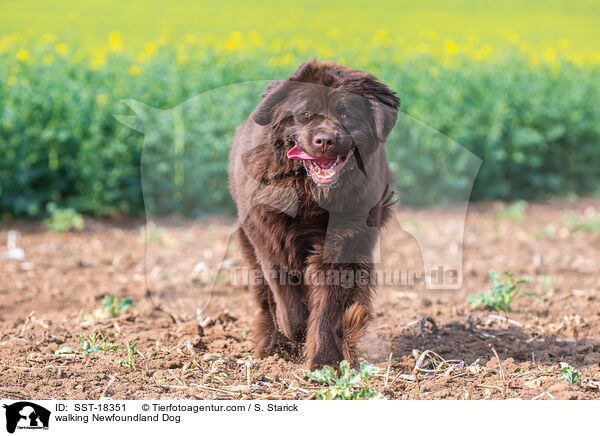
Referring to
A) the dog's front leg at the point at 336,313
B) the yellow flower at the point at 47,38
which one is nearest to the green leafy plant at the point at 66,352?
the dog's front leg at the point at 336,313

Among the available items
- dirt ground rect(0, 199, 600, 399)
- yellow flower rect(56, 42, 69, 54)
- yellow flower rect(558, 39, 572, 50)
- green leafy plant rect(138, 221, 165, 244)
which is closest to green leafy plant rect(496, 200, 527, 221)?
dirt ground rect(0, 199, 600, 399)

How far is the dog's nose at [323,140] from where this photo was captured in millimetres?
3281

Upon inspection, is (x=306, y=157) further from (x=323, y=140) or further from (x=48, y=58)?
(x=48, y=58)

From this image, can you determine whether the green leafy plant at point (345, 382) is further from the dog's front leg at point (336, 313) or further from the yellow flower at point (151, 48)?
the yellow flower at point (151, 48)

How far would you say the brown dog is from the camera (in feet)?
11.5

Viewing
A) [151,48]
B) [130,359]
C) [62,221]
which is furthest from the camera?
[151,48]

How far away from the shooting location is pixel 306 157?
3.44 m

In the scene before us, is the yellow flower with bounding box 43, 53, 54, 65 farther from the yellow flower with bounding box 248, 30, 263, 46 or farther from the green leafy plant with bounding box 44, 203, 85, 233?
the yellow flower with bounding box 248, 30, 263, 46

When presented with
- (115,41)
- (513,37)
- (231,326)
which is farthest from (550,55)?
(231,326)

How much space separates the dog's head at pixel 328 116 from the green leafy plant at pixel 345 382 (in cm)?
99

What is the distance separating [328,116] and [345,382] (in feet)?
4.63

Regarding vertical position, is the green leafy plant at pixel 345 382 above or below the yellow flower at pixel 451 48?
below
